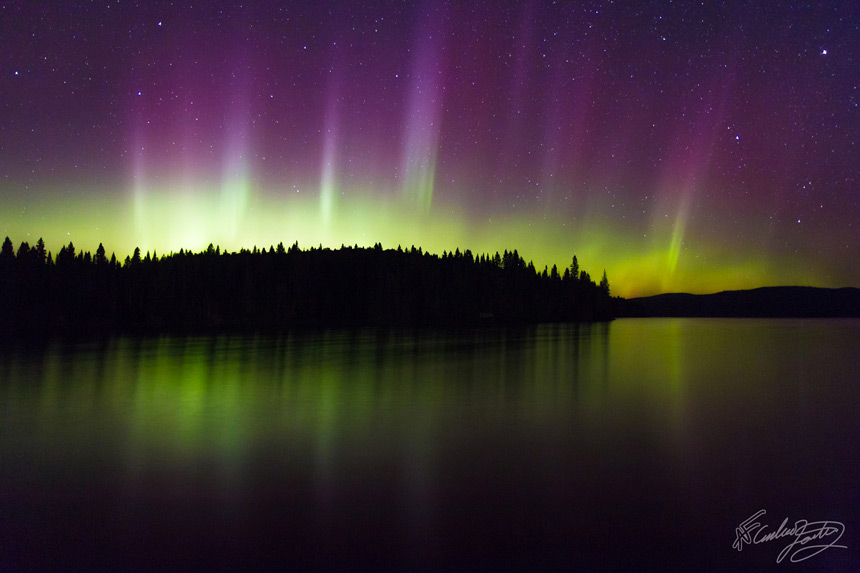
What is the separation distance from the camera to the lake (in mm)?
7496

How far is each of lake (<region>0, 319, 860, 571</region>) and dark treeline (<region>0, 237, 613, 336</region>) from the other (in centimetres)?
6819

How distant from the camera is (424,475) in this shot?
10.7 m

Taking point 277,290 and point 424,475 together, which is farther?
point 277,290

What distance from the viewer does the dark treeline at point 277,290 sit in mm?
86562

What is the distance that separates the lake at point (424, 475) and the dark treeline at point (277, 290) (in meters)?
68.2

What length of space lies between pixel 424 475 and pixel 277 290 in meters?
111

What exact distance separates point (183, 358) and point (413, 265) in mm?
106733

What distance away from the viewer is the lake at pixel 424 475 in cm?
750

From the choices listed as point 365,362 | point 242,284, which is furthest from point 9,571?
point 242,284

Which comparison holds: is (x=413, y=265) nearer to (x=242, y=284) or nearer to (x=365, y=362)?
(x=242, y=284)

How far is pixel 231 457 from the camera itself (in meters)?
12.1

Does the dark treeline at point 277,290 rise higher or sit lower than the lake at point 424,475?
higher

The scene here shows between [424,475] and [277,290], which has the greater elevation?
[277,290]

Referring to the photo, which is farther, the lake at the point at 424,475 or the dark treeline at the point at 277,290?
the dark treeline at the point at 277,290
